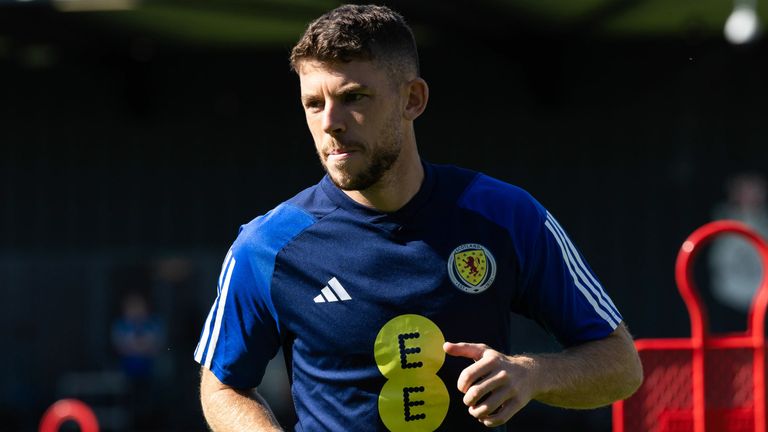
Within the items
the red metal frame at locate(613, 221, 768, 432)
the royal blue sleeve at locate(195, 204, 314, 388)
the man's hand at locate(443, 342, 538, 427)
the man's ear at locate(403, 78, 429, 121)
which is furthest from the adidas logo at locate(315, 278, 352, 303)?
the red metal frame at locate(613, 221, 768, 432)

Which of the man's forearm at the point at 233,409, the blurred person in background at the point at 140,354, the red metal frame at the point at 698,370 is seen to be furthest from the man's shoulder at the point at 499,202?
the blurred person in background at the point at 140,354

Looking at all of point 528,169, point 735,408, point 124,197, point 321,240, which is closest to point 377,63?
point 321,240

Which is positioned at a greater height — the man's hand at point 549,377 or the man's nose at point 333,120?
the man's nose at point 333,120

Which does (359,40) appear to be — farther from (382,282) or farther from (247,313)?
(247,313)

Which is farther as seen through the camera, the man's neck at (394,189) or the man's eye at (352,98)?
Result: the man's neck at (394,189)

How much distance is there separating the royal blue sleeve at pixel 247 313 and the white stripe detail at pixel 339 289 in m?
0.16

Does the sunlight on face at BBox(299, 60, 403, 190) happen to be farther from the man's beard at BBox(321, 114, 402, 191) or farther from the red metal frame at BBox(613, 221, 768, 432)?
the red metal frame at BBox(613, 221, 768, 432)

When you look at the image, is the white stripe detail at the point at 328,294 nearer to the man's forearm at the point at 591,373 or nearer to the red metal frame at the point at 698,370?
the man's forearm at the point at 591,373

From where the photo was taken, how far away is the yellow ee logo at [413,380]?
341 centimetres

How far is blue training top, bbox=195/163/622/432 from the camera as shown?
11.2 feet

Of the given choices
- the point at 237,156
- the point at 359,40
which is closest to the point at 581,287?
the point at 359,40

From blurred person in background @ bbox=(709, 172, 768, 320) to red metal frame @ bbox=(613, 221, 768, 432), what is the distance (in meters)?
12.4

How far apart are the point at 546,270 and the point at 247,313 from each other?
0.80 metres

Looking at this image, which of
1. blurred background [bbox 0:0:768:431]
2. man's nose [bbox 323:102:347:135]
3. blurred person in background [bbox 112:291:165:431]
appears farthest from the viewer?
blurred person in background [bbox 112:291:165:431]
